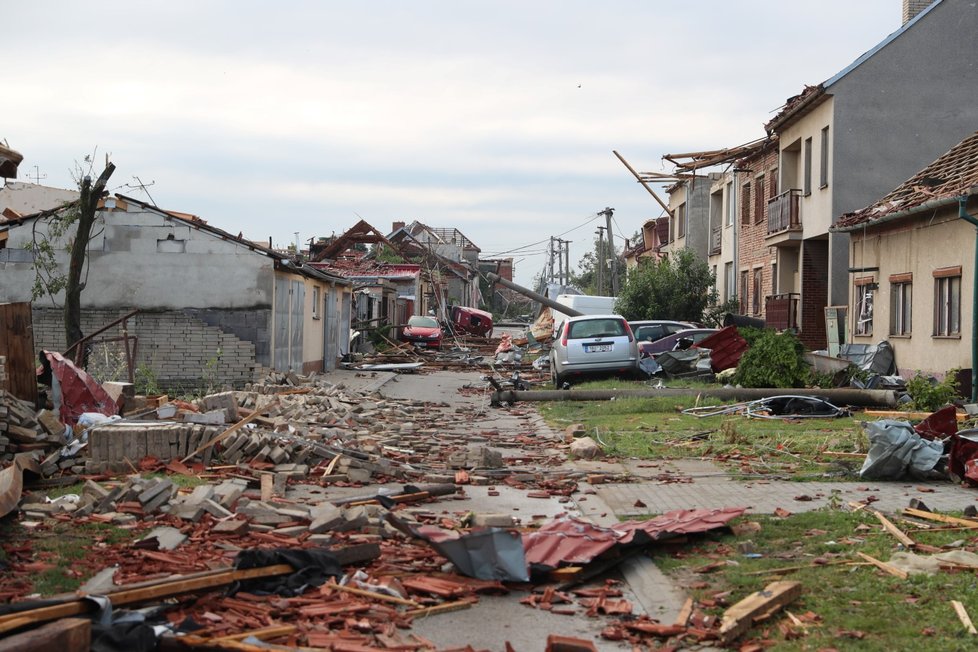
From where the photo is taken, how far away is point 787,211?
104 feet

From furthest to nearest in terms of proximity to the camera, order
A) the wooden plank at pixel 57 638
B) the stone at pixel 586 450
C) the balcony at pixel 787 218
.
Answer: the balcony at pixel 787 218 → the stone at pixel 586 450 → the wooden plank at pixel 57 638

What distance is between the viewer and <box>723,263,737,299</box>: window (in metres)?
41.7

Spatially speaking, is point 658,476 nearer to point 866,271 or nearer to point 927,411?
point 927,411

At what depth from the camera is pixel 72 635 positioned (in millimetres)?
4750

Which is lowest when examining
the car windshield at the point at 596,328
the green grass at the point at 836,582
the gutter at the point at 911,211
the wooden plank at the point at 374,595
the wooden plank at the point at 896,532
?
the wooden plank at the point at 374,595

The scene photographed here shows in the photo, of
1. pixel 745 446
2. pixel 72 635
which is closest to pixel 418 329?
pixel 745 446

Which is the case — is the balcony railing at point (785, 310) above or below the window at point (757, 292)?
below

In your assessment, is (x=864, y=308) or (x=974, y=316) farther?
(x=864, y=308)

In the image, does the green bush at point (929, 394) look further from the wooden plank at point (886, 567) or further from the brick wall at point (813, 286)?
the brick wall at point (813, 286)

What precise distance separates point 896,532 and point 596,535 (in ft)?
7.27

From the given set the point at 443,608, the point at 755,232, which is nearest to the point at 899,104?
the point at 755,232

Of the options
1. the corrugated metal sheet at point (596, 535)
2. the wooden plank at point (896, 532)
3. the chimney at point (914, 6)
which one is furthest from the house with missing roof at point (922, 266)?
the corrugated metal sheet at point (596, 535)

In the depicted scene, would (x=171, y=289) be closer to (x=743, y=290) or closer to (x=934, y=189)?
(x=934, y=189)

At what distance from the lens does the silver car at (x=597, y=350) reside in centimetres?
2406
